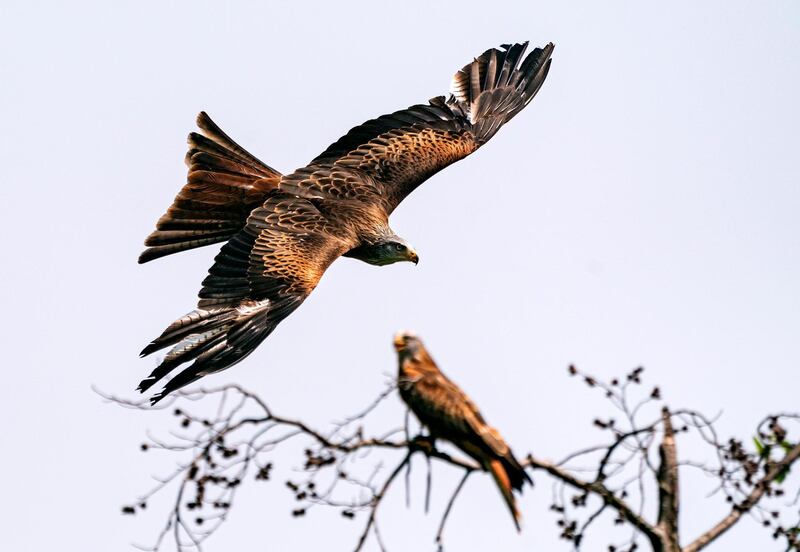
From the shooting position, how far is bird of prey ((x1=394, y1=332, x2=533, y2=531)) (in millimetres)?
7727

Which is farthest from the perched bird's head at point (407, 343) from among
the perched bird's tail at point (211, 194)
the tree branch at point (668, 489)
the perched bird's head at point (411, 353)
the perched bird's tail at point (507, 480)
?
the perched bird's tail at point (211, 194)

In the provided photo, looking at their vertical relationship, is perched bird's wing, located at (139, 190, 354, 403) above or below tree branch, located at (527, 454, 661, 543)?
above

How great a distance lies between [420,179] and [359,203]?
1.00 meters

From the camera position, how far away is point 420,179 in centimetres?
1445

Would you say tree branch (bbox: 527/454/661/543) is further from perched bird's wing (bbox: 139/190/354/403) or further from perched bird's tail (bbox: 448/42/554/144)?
perched bird's tail (bbox: 448/42/554/144)

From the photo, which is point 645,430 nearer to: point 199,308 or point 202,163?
point 199,308

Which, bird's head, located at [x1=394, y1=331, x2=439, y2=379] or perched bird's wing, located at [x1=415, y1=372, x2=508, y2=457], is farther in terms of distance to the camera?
bird's head, located at [x1=394, y1=331, x2=439, y2=379]

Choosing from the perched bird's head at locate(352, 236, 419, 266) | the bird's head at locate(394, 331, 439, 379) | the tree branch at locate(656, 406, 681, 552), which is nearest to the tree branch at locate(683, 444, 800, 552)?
the tree branch at locate(656, 406, 681, 552)

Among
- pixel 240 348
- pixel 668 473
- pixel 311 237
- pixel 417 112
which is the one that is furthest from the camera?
pixel 417 112

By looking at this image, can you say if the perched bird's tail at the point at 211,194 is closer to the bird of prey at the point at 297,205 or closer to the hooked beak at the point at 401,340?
the bird of prey at the point at 297,205

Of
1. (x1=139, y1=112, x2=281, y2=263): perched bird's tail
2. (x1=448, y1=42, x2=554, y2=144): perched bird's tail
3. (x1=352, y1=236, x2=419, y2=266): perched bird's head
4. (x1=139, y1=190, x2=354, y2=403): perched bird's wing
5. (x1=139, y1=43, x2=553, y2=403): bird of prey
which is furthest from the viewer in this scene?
(x1=448, y1=42, x2=554, y2=144): perched bird's tail

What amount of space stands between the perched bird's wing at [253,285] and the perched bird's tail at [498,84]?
→ 299 centimetres

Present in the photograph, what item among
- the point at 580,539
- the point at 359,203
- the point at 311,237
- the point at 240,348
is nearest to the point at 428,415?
the point at 580,539

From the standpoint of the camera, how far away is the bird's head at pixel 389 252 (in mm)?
13805
